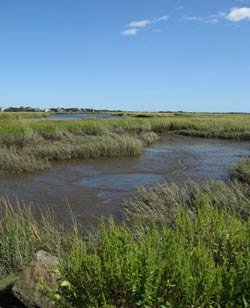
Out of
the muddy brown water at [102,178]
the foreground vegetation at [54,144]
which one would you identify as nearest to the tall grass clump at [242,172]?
the muddy brown water at [102,178]

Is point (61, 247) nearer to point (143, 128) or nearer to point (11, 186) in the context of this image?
point (11, 186)

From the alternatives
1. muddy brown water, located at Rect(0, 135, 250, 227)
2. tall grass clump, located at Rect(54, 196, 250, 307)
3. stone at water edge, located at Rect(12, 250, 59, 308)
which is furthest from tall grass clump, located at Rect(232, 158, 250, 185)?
tall grass clump, located at Rect(54, 196, 250, 307)

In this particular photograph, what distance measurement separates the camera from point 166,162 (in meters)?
19.8

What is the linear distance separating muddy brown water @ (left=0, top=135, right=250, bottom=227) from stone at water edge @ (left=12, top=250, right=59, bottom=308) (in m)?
4.44

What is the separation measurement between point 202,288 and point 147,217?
4.71m

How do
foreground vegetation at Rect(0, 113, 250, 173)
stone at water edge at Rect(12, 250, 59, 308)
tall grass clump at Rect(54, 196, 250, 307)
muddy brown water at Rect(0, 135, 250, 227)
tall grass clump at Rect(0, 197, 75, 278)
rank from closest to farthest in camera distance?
tall grass clump at Rect(54, 196, 250, 307) → stone at water edge at Rect(12, 250, 59, 308) → tall grass clump at Rect(0, 197, 75, 278) → muddy brown water at Rect(0, 135, 250, 227) → foreground vegetation at Rect(0, 113, 250, 173)

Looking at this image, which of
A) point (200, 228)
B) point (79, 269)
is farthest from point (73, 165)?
point (79, 269)

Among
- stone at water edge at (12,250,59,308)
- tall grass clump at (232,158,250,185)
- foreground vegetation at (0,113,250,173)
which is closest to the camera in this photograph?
stone at water edge at (12,250,59,308)

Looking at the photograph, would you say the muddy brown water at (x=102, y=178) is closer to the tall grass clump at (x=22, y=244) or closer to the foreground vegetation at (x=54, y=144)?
the foreground vegetation at (x=54, y=144)

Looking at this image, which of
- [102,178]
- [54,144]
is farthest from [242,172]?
[54,144]

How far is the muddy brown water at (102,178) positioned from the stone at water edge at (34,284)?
14.6 ft

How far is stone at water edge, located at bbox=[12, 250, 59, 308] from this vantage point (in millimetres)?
4531

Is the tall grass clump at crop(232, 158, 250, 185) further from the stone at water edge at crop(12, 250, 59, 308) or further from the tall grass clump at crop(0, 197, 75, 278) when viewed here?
the stone at water edge at crop(12, 250, 59, 308)

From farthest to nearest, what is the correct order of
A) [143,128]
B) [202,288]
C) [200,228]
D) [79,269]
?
1. [143,128]
2. [200,228]
3. [79,269]
4. [202,288]
